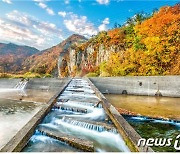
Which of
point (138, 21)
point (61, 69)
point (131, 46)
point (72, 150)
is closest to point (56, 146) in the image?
point (72, 150)

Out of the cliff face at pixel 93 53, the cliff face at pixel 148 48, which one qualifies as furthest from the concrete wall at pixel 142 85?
the cliff face at pixel 93 53

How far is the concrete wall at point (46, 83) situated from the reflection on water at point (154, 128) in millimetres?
11260

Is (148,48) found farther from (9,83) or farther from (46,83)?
(9,83)

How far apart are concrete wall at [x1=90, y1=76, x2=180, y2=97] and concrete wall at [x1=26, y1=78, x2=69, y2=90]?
11.1ft

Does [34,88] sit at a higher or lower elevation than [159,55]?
lower

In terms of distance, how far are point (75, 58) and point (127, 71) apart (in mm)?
18382

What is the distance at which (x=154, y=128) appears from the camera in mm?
5195

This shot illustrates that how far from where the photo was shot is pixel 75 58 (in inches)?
1332

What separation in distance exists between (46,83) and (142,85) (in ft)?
26.8

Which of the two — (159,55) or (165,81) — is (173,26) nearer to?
(159,55)

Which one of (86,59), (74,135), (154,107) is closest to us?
(74,135)

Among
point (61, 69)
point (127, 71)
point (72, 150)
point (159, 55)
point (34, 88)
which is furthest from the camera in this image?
point (61, 69)

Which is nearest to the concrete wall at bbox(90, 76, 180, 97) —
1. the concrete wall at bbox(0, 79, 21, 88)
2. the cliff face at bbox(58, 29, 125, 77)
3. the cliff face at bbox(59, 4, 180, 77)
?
the cliff face at bbox(59, 4, 180, 77)

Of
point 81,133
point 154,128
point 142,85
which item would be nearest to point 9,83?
point 142,85
